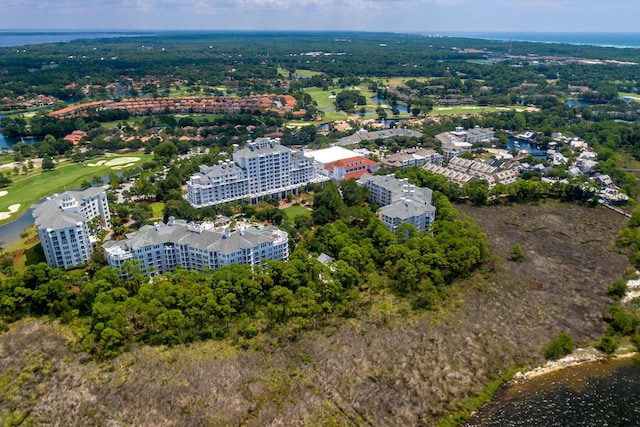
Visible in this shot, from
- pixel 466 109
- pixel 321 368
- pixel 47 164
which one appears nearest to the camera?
pixel 321 368

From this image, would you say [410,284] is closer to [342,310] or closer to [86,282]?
[342,310]

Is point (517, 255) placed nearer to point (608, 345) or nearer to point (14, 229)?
point (608, 345)

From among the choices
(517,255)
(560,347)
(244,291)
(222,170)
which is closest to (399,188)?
(517,255)

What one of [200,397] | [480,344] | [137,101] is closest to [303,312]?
[200,397]

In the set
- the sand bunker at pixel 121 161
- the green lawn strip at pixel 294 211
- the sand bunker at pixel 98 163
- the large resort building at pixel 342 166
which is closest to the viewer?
the green lawn strip at pixel 294 211

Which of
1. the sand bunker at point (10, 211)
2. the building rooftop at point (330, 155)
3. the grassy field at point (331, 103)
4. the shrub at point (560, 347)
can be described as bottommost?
the grassy field at point (331, 103)

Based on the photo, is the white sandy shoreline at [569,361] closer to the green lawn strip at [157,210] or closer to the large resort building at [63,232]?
the large resort building at [63,232]

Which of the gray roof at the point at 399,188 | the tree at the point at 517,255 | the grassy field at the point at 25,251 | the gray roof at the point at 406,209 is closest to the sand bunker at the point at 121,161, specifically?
the grassy field at the point at 25,251
